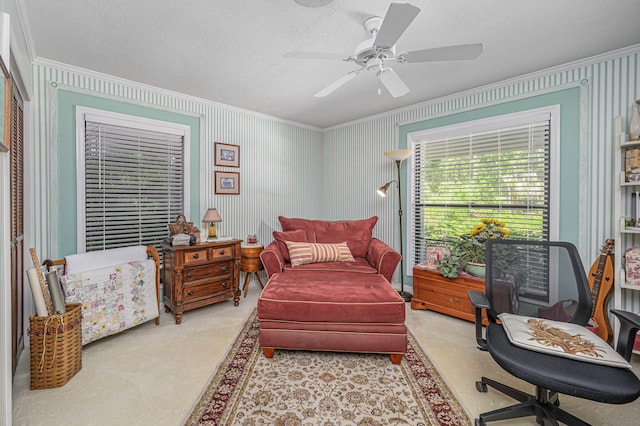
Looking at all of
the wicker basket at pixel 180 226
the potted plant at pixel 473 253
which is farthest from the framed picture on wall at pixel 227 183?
the potted plant at pixel 473 253

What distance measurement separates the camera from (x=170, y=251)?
119 inches

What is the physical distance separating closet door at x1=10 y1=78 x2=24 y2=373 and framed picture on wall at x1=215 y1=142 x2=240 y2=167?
1.80 meters

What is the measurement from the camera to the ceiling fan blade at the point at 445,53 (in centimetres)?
175

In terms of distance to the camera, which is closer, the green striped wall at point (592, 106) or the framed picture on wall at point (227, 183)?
the green striped wall at point (592, 106)

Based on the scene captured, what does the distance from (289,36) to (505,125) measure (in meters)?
2.40

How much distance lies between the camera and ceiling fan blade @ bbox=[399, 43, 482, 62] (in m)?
1.75

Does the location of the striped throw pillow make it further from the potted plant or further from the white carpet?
the potted plant

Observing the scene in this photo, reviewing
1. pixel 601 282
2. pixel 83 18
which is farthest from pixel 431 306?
pixel 83 18

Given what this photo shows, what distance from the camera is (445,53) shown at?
182 centimetres

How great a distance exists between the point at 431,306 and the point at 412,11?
283 centimetres

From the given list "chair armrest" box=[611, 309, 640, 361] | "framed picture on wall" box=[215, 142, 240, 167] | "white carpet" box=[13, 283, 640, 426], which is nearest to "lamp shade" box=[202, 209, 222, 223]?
"framed picture on wall" box=[215, 142, 240, 167]

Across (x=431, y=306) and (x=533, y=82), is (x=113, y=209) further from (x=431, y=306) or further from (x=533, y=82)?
(x=533, y=82)

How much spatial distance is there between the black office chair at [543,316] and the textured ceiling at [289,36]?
61.4 inches

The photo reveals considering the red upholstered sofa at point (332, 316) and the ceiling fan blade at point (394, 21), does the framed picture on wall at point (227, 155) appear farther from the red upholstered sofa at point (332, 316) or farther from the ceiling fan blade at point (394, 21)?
the ceiling fan blade at point (394, 21)
